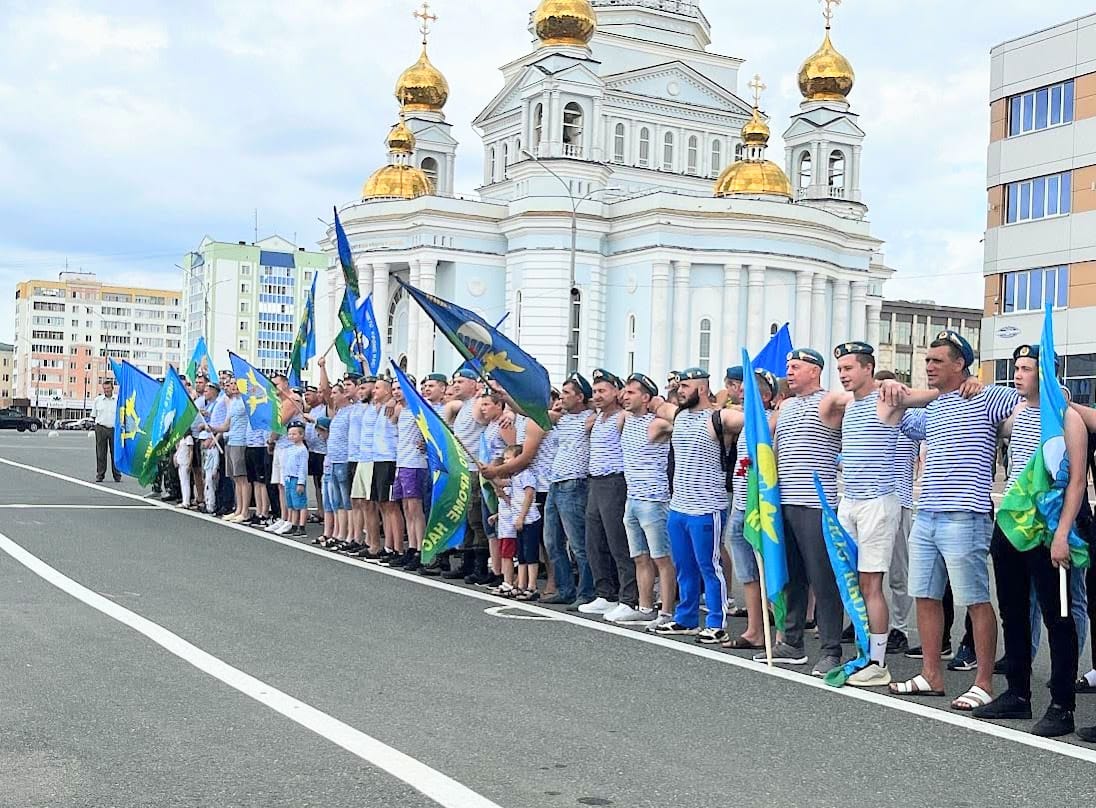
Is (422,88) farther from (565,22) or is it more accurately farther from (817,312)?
(817,312)

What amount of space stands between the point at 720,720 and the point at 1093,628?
2.56 metres

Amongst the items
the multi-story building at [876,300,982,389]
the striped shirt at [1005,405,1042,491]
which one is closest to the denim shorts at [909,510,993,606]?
the striped shirt at [1005,405,1042,491]

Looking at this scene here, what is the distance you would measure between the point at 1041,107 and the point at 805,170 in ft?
99.5

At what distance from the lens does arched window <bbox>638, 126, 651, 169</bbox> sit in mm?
67750

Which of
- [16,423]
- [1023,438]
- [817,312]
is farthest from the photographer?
[16,423]

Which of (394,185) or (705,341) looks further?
(394,185)

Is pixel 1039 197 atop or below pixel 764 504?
atop

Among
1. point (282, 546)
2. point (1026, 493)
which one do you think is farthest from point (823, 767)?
point (282, 546)

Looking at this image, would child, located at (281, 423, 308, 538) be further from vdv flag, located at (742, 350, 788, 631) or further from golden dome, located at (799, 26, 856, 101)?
golden dome, located at (799, 26, 856, 101)

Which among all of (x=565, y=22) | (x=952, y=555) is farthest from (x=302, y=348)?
(x=565, y=22)

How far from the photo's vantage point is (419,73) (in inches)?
2795

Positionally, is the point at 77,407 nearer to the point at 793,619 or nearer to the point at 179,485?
the point at 179,485

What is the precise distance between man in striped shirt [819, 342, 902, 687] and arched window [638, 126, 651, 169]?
60922 millimetres

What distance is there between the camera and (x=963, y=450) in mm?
7293
